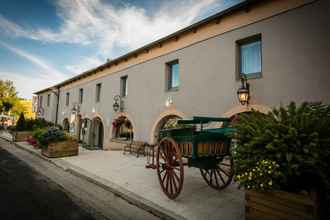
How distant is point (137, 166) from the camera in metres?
6.82

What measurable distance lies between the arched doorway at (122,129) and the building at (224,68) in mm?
58

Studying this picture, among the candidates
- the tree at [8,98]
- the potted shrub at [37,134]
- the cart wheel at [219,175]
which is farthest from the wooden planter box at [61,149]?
the tree at [8,98]

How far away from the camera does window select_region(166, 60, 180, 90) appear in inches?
328

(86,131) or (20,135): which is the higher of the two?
(86,131)

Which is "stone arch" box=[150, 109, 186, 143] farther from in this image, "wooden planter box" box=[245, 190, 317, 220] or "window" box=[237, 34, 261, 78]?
"wooden planter box" box=[245, 190, 317, 220]

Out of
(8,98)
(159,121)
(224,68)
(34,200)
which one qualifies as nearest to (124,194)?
(34,200)

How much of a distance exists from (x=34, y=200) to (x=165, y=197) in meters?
2.72

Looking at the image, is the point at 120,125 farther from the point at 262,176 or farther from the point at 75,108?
the point at 262,176

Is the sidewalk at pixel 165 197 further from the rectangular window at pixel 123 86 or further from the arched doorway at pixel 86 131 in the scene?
the arched doorway at pixel 86 131

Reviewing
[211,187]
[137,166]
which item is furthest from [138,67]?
[211,187]

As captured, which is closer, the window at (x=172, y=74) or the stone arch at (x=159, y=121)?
the stone arch at (x=159, y=121)

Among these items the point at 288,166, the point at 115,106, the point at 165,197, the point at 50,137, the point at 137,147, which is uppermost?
the point at 115,106

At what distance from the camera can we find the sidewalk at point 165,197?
3271 millimetres

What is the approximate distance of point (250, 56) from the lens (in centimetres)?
603
